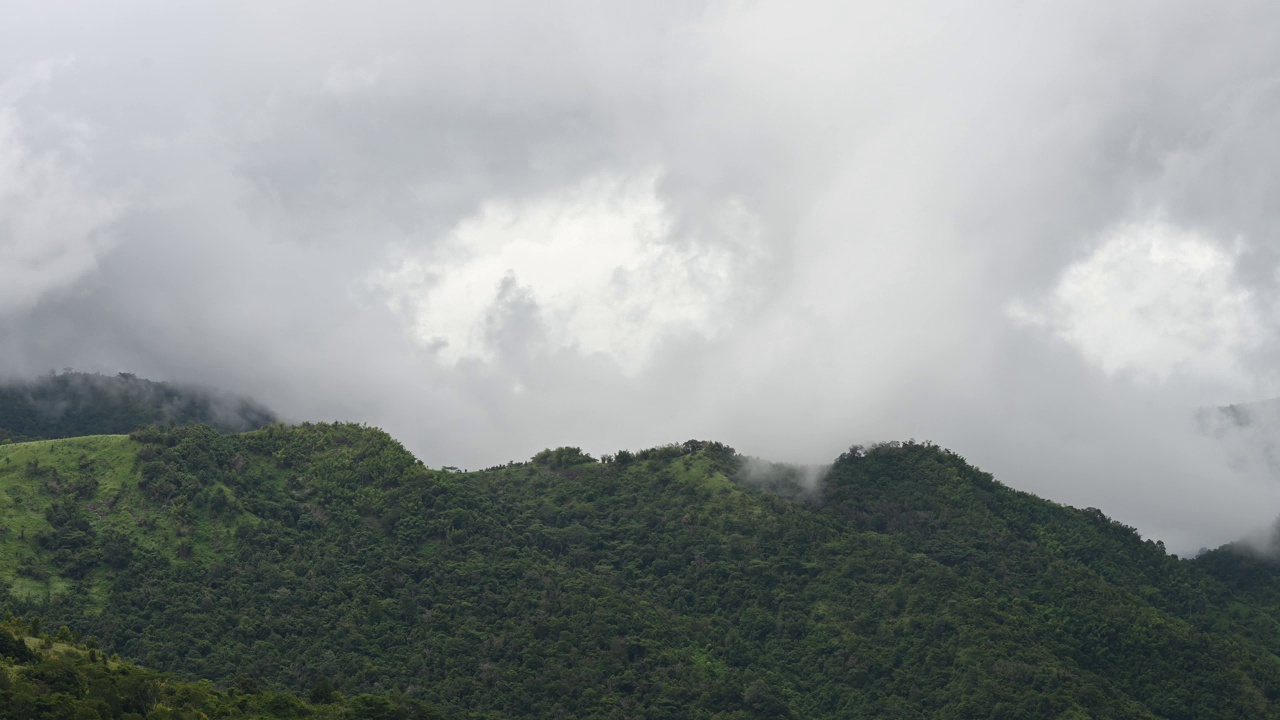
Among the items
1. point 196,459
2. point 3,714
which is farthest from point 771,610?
point 3,714

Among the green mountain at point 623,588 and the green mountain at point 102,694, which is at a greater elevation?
the green mountain at point 623,588

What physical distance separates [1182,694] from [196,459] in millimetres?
118593

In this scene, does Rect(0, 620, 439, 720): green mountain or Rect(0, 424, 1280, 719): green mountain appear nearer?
Rect(0, 620, 439, 720): green mountain

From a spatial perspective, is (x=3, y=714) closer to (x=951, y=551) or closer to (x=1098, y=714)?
(x=1098, y=714)

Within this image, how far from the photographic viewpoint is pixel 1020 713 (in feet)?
459

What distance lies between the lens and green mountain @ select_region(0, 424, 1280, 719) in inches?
5743

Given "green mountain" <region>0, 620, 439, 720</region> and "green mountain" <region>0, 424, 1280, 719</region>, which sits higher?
"green mountain" <region>0, 424, 1280, 719</region>

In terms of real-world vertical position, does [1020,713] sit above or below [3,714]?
above

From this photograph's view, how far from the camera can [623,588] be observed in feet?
565

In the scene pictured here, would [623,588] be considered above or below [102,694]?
above

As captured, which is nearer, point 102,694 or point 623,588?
point 102,694

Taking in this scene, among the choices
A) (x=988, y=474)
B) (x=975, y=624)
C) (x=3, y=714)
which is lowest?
(x=3, y=714)

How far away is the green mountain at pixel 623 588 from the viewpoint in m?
146

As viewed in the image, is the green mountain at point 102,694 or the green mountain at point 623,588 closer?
the green mountain at point 102,694
